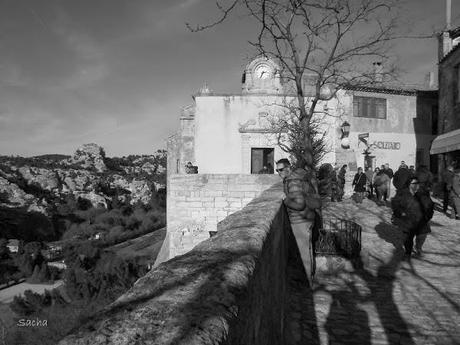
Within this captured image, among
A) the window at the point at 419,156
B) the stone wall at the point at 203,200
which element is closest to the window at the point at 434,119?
the window at the point at 419,156

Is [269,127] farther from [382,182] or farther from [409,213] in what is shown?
[409,213]

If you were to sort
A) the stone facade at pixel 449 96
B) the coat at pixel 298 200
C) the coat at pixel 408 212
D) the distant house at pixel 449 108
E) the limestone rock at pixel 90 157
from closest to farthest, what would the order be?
the coat at pixel 298 200
the coat at pixel 408 212
the distant house at pixel 449 108
the stone facade at pixel 449 96
the limestone rock at pixel 90 157

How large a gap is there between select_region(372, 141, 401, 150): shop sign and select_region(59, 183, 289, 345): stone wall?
2085cm

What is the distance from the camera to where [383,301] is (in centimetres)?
480

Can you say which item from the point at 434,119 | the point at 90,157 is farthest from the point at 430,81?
the point at 90,157

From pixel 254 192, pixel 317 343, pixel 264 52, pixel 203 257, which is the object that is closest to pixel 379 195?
pixel 254 192

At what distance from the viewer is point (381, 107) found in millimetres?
21625

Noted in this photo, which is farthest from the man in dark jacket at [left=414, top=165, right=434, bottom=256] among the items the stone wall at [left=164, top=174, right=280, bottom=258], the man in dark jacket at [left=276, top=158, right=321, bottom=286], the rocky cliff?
the rocky cliff

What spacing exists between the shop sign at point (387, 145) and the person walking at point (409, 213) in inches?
605

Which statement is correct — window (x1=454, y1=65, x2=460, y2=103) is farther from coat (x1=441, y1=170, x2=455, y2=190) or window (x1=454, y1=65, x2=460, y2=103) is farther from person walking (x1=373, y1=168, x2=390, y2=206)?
coat (x1=441, y1=170, x2=455, y2=190)

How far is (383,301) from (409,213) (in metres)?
2.26

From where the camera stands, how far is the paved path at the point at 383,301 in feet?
12.7

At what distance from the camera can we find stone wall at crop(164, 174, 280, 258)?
10.3m

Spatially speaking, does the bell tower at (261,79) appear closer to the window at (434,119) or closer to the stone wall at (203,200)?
the window at (434,119)
